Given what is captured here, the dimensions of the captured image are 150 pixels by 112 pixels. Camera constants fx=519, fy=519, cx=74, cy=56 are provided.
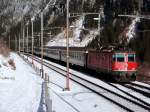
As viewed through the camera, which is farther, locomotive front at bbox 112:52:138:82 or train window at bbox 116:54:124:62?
train window at bbox 116:54:124:62

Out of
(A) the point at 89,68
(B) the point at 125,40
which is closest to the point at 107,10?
(B) the point at 125,40

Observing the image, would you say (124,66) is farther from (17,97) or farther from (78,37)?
(78,37)

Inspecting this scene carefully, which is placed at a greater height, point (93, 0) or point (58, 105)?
point (93, 0)

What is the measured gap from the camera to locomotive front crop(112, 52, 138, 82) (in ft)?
131

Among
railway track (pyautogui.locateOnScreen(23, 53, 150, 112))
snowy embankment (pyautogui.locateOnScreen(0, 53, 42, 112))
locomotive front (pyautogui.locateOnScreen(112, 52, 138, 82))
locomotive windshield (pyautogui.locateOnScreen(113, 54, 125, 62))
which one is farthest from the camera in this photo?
locomotive windshield (pyautogui.locateOnScreen(113, 54, 125, 62))

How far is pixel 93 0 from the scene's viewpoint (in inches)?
5472

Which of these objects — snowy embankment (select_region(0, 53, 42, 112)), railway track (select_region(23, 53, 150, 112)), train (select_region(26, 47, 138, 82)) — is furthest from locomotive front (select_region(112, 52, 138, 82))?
snowy embankment (select_region(0, 53, 42, 112))

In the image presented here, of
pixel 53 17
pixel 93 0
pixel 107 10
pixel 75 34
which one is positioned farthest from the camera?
pixel 53 17

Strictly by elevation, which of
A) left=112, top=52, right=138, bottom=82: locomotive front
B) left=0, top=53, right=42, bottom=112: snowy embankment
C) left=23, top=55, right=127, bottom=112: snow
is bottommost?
left=23, top=55, right=127, bottom=112: snow

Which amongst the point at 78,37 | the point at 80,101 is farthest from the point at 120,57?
the point at 78,37

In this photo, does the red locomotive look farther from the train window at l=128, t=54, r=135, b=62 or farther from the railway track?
the railway track

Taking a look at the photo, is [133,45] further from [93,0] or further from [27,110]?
[93,0]

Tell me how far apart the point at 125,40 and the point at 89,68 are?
866 inches

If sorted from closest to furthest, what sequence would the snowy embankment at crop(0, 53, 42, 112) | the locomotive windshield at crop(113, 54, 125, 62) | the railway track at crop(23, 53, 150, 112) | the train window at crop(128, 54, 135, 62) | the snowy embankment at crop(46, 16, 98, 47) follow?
the snowy embankment at crop(0, 53, 42, 112) → the railway track at crop(23, 53, 150, 112) → the locomotive windshield at crop(113, 54, 125, 62) → the train window at crop(128, 54, 135, 62) → the snowy embankment at crop(46, 16, 98, 47)
